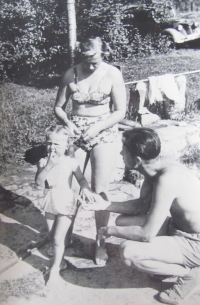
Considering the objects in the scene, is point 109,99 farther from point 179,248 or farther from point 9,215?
point 9,215

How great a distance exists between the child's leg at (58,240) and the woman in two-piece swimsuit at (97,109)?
22 centimetres

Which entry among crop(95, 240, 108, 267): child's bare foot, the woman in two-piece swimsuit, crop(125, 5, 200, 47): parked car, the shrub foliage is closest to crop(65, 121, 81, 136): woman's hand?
the woman in two-piece swimsuit

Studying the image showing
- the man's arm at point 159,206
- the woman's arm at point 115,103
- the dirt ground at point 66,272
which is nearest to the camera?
the man's arm at point 159,206

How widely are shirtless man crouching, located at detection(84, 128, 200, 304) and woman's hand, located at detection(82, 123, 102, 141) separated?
10.4 inches

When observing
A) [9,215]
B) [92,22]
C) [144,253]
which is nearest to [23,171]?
[9,215]

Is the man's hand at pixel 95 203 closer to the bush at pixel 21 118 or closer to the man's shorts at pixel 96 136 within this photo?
the man's shorts at pixel 96 136

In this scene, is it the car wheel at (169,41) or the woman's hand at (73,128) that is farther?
the car wheel at (169,41)

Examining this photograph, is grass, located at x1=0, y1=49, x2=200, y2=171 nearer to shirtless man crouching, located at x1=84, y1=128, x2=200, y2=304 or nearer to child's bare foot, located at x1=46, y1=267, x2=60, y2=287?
child's bare foot, located at x1=46, y1=267, x2=60, y2=287

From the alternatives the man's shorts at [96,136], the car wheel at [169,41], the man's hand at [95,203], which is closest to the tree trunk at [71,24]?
the car wheel at [169,41]

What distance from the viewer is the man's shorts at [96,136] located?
1773 mm

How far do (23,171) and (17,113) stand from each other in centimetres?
123

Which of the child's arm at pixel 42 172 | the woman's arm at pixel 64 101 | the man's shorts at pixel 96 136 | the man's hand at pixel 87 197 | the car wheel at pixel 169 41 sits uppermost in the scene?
the car wheel at pixel 169 41

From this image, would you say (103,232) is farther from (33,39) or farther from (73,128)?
(33,39)

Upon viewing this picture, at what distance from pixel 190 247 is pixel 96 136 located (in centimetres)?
71
